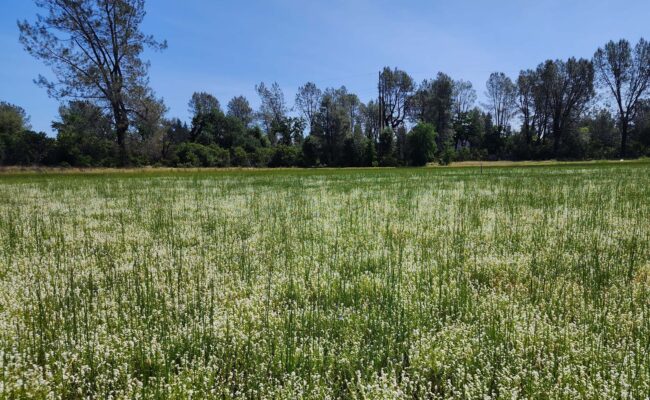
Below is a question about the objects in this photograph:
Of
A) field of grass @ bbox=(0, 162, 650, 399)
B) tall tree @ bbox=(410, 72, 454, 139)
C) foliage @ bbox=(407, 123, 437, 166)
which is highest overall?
tall tree @ bbox=(410, 72, 454, 139)

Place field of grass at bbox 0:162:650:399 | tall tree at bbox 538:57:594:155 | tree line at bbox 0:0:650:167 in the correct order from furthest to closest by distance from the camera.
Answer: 1. tall tree at bbox 538:57:594:155
2. tree line at bbox 0:0:650:167
3. field of grass at bbox 0:162:650:399

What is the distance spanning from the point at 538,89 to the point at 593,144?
23433 mm

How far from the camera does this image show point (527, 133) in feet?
355

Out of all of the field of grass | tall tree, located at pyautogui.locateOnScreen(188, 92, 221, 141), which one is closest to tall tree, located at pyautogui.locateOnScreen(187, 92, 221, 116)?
tall tree, located at pyautogui.locateOnScreen(188, 92, 221, 141)

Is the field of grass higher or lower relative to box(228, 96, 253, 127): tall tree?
lower

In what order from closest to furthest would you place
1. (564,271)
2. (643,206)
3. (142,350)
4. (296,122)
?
1. (142,350)
2. (564,271)
3. (643,206)
4. (296,122)

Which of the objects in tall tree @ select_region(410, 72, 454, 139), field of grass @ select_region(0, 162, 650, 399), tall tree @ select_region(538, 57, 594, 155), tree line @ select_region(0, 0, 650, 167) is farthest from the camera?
tall tree @ select_region(410, 72, 454, 139)

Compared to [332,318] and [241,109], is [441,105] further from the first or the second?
[332,318]

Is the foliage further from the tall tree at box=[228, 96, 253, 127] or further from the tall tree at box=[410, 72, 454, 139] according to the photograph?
the tall tree at box=[228, 96, 253, 127]

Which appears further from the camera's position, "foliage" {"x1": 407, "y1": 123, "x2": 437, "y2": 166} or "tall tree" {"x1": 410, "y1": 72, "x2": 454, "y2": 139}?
"tall tree" {"x1": 410, "y1": 72, "x2": 454, "y2": 139}

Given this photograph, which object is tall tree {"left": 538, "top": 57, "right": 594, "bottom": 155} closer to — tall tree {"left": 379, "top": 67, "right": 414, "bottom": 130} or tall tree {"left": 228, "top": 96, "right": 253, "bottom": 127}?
tall tree {"left": 379, "top": 67, "right": 414, "bottom": 130}

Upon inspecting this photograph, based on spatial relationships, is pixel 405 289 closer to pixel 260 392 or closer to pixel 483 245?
pixel 260 392

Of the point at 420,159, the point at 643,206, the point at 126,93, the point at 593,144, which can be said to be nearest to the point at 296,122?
the point at 420,159

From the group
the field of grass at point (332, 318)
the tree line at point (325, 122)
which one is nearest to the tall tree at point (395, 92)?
the tree line at point (325, 122)
